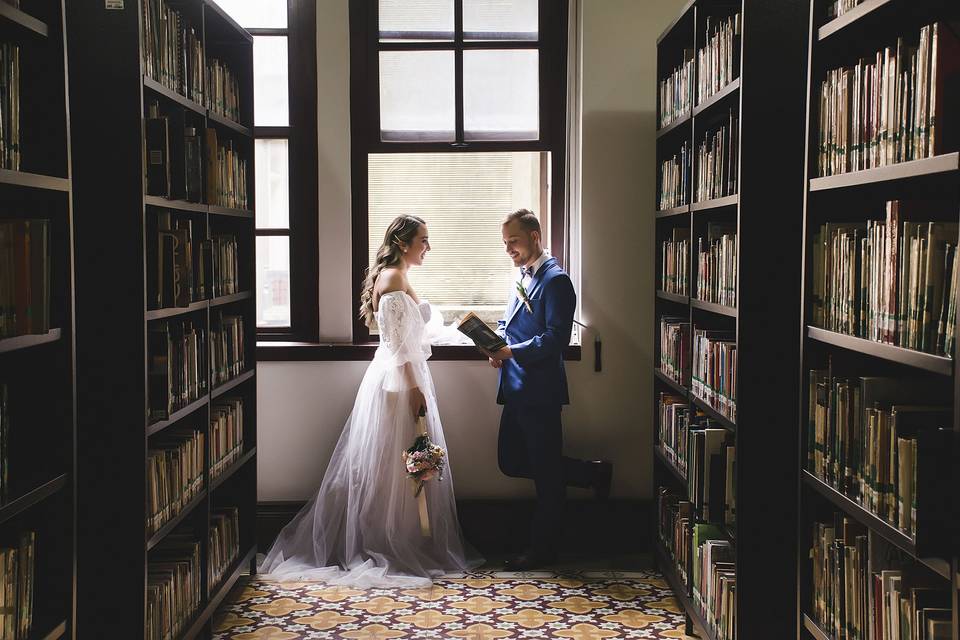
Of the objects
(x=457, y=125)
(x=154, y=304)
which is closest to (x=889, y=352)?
(x=154, y=304)

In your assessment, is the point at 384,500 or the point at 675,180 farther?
the point at 384,500

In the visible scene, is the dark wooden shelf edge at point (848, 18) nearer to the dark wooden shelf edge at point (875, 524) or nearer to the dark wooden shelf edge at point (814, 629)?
the dark wooden shelf edge at point (875, 524)

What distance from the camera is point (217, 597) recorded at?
371cm

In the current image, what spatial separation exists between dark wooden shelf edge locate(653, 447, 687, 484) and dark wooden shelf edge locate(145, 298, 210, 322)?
6.74ft

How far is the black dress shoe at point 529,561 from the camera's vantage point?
14.7 feet

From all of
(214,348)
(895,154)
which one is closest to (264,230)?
(214,348)

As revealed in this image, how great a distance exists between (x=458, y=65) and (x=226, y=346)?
2035 millimetres

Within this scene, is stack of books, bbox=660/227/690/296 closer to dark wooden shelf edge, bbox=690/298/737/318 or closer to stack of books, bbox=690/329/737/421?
dark wooden shelf edge, bbox=690/298/737/318

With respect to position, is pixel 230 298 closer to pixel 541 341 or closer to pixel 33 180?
pixel 541 341

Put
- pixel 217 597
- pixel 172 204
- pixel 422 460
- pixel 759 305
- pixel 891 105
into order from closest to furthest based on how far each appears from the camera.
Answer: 1. pixel 891 105
2. pixel 759 305
3. pixel 172 204
4. pixel 217 597
5. pixel 422 460

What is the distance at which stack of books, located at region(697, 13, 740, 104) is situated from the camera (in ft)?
10.0

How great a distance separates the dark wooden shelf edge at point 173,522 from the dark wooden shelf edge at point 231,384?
39 cm

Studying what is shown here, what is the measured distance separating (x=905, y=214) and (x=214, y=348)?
8.92ft

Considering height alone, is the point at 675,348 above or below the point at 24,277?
below
